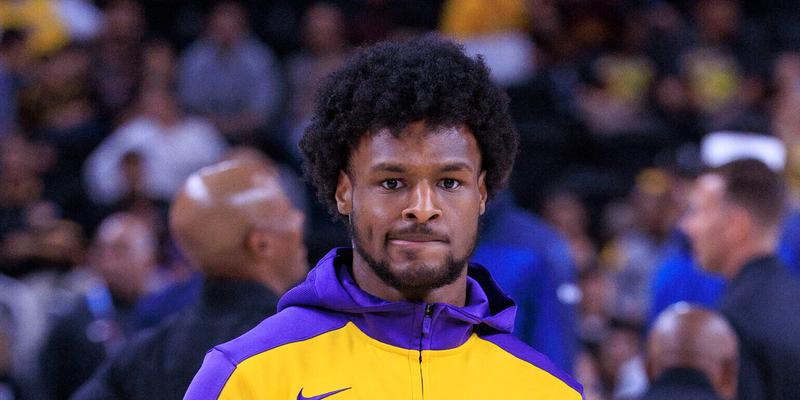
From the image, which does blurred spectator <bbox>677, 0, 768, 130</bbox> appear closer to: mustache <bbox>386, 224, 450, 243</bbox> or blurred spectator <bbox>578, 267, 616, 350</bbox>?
blurred spectator <bbox>578, 267, 616, 350</bbox>

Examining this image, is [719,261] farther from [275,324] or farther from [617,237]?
[617,237]

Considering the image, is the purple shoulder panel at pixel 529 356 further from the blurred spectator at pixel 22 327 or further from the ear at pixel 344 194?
the blurred spectator at pixel 22 327

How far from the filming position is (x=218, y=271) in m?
3.92

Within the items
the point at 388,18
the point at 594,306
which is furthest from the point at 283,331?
the point at 388,18

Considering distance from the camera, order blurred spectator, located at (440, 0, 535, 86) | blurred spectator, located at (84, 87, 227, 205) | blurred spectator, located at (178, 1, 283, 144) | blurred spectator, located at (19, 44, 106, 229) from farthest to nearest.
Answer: blurred spectator, located at (178, 1, 283, 144) → blurred spectator, located at (440, 0, 535, 86) → blurred spectator, located at (19, 44, 106, 229) → blurred spectator, located at (84, 87, 227, 205)

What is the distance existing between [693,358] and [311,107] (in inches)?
233

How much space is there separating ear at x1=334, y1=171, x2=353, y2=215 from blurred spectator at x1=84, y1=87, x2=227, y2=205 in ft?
22.6

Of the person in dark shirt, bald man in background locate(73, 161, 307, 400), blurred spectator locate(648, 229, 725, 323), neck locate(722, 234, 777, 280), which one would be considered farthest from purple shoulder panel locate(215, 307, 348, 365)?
blurred spectator locate(648, 229, 725, 323)

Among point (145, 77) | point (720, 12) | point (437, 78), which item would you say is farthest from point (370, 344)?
point (720, 12)

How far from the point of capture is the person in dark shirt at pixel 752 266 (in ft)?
14.1

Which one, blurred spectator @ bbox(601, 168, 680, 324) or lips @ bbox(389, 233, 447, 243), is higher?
blurred spectator @ bbox(601, 168, 680, 324)

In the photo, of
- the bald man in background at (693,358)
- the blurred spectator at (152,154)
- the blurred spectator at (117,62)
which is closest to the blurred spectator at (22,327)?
the blurred spectator at (152,154)

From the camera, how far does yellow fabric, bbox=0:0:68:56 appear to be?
11.4 m

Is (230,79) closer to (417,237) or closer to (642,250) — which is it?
(642,250)
